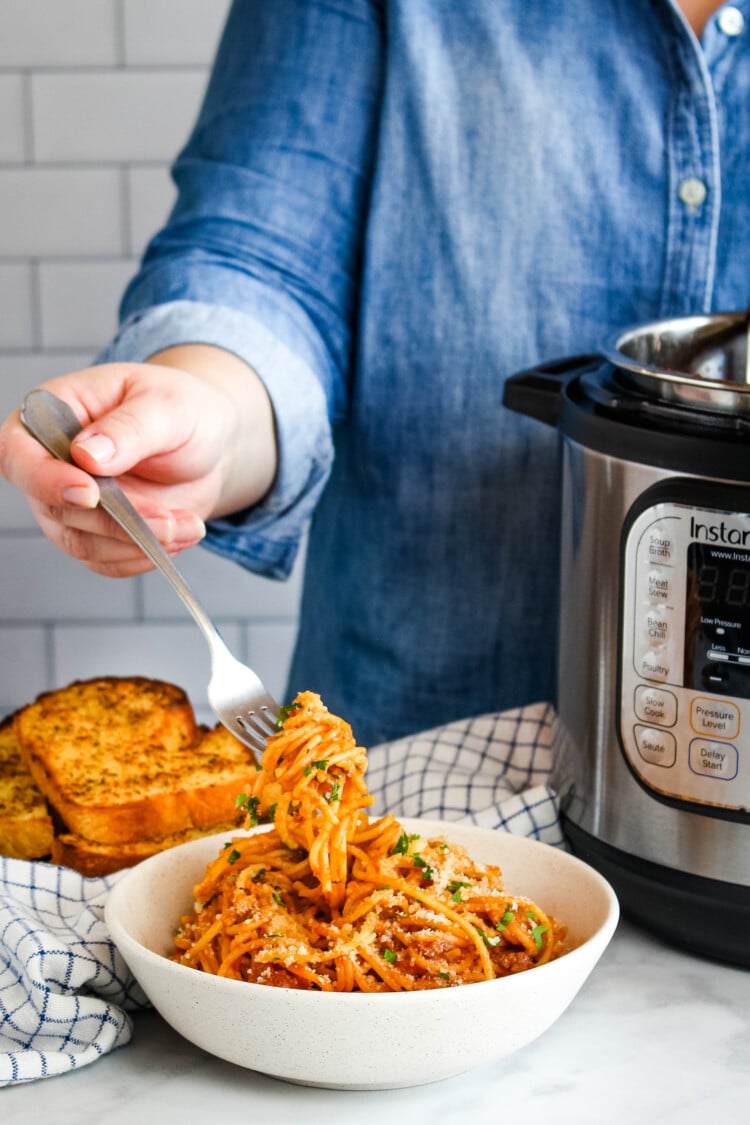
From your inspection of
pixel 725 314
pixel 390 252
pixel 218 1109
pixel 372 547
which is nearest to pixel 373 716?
pixel 372 547

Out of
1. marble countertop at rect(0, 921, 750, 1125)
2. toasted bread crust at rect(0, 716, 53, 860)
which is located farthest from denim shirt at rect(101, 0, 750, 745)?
marble countertop at rect(0, 921, 750, 1125)

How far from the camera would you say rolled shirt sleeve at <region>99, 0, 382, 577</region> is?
1.22 metres

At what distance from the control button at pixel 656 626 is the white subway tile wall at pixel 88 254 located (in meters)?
1.37

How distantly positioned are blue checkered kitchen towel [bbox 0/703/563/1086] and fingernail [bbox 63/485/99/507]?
23 cm

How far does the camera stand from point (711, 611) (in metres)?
0.77

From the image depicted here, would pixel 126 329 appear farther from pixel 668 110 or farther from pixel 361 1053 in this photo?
pixel 361 1053

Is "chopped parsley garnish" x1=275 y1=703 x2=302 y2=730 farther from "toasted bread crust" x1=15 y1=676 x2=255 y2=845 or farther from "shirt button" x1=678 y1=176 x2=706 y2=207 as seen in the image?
"shirt button" x1=678 y1=176 x2=706 y2=207

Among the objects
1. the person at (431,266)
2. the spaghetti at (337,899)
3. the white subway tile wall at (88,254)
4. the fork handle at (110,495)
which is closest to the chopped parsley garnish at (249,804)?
the spaghetti at (337,899)

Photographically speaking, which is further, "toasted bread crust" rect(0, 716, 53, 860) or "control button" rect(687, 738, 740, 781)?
"toasted bread crust" rect(0, 716, 53, 860)

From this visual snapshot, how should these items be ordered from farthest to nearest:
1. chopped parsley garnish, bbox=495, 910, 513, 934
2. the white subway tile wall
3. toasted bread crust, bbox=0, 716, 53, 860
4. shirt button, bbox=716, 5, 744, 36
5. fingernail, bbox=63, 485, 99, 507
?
the white subway tile wall
shirt button, bbox=716, 5, 744, 36
toasted bread crust, bbox=0, 716, 53, 860
fingernail, bbox=63, 485, 99, 507
chopped parsley garnish, bbox=495, 910, 513, 934

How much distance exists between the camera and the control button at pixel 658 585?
79 cm

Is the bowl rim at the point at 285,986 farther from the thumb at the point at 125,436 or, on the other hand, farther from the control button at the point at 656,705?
the thumb at the point at 125,436

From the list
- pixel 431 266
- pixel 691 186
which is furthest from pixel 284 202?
pixel 691 186

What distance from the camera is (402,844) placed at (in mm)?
768
